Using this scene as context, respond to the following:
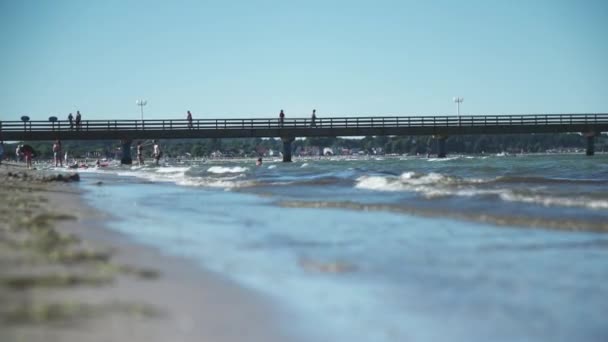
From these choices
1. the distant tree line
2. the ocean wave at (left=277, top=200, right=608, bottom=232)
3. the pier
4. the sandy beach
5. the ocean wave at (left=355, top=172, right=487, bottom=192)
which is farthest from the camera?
the distant tree line

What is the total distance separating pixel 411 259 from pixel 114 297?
279cm

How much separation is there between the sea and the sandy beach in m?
0.25

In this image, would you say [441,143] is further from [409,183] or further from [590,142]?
[409,183]

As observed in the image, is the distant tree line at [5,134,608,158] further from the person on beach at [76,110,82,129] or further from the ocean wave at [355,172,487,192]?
the ocean wave at [355,172,487,192]

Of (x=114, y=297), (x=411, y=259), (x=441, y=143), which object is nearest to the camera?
(x=114, y=297)

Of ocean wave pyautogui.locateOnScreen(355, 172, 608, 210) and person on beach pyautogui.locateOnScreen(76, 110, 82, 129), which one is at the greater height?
person on beach pyautogui.locateOnScreen(76, 110, 82, 129)

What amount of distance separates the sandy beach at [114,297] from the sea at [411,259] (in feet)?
0.82

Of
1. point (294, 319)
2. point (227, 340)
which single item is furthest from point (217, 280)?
point (227, 340)

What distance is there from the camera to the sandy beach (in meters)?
3.42

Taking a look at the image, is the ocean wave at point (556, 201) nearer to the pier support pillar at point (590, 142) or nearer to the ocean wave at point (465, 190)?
the ocean wave at point (465, 190)

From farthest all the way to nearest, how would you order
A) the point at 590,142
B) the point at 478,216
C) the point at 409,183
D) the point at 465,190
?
the point at 590,142
the point at 409,183
the point at 465,190
the point at 478,216

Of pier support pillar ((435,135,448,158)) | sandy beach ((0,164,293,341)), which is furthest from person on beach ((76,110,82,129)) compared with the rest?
sandy beach ((0,164,293,341))

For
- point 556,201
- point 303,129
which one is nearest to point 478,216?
point 556,201

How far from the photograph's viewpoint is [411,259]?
6.04 metres
